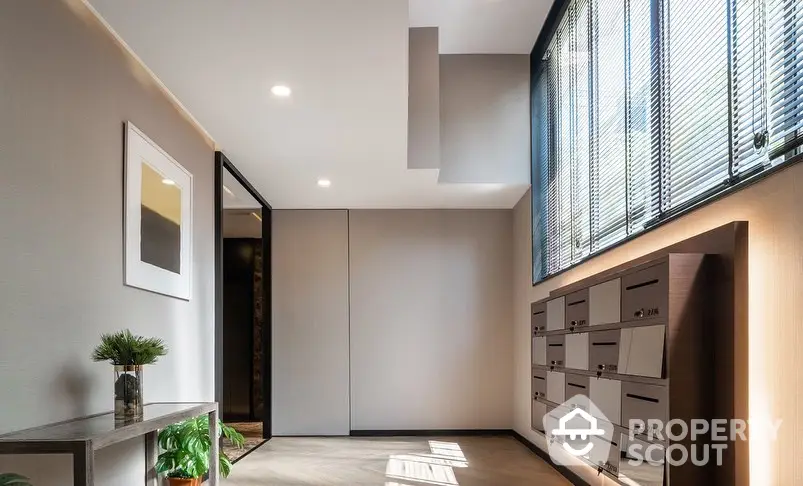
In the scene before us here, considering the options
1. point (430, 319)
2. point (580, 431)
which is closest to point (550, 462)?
point (580, 431)

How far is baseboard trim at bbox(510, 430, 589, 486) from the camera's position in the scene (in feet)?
16.7

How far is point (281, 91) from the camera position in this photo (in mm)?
4355

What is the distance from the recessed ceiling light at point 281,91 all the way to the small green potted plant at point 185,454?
192 centimetres

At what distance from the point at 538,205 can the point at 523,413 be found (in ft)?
6.88

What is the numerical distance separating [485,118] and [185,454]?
13.2 feet

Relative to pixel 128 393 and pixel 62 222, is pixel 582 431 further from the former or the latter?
pixel 62 222

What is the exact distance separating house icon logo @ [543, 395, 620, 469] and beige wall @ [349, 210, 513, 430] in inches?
104

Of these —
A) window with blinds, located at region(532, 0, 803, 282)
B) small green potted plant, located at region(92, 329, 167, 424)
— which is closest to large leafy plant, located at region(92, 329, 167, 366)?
small green potted plant, located at region(92, 329, 167, 424)

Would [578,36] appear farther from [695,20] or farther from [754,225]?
[754,225]

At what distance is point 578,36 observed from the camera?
194 inches

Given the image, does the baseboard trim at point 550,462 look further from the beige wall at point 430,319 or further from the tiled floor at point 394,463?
the beige wall at point 430,319

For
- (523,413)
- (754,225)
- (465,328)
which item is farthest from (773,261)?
(465,328)

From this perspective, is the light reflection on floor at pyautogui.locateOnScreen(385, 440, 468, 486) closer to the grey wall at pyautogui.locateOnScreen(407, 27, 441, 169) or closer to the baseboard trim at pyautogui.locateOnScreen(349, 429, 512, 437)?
the baseboard trim at pyautogui.locateOnScreen(349, 429, 512, 437)

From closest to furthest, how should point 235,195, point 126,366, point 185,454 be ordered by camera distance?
point 126,366 < point 185,454 < point 235,195
